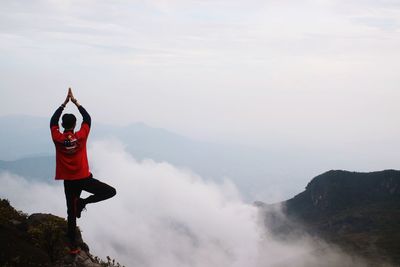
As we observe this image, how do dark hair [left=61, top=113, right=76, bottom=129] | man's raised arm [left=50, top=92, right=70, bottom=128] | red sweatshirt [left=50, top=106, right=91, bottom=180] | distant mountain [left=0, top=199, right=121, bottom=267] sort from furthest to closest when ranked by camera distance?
distant mountain [left=0, top=199, right=121, bottom=267], man's raised arm [left=50, top=92, right=70, bottom=128], dark hair [left=61, top=113, right=76, bottom=129], red sweatshirt [left=50, top=106, right=91, bottom=180]

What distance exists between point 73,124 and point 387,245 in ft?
511

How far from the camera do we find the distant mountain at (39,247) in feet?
48.7

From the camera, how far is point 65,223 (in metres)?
17.5

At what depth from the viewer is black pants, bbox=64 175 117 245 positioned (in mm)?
14411

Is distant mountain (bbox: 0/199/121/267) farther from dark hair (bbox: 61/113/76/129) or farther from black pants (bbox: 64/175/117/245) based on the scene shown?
dark hair (bbox: 61/113/76/129)

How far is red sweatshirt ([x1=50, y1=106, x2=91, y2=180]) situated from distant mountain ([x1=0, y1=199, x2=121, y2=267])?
3089 millimetres

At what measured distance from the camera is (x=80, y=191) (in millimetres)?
14844

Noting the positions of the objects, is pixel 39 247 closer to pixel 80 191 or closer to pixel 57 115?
pixel 80 191

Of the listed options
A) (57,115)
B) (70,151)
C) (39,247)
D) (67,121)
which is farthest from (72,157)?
(39,247)

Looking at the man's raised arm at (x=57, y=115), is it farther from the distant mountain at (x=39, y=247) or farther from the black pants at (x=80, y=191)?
the distant mountain at (x=39, y=247)

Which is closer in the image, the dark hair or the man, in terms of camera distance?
the man

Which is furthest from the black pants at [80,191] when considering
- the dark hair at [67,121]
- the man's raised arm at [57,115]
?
the man's raised arm at [57,115]

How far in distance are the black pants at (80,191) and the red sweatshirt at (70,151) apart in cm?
30

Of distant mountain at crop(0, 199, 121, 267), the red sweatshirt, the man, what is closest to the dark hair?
the man
